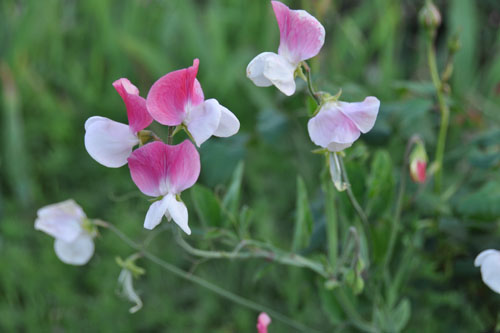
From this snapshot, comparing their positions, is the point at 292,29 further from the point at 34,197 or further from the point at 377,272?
the point at 34,197

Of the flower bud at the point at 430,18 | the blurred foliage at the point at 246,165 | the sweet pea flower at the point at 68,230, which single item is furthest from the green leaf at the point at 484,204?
the sweet pea flower at the point at 68,230

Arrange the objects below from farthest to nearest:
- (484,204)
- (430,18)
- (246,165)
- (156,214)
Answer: (246,165)
(430,18)
(484,204)
(156,214)

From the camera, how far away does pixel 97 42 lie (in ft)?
6.37

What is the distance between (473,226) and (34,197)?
44.5 inches

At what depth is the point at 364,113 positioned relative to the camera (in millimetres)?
525

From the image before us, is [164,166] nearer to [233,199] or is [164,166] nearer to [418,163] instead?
[233,199]

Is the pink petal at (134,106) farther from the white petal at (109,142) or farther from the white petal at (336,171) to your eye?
the white petal at (336,171)

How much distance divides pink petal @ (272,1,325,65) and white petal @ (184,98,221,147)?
0.08 meters

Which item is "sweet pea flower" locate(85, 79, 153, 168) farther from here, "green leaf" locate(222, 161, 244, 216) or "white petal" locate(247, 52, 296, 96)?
"green leaf" locate(222, 161, 244, 216)

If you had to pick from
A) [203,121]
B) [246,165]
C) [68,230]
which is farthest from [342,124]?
[246,165]

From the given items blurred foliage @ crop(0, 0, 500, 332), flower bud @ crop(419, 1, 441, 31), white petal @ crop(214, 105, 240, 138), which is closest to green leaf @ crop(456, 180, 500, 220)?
blurred foliage @ crop(0, 0, 500, 332)

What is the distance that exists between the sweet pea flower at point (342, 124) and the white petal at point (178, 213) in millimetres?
127

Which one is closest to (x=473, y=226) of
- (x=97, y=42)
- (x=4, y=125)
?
(x=4, y=125)

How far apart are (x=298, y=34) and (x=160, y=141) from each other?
0.15 m
